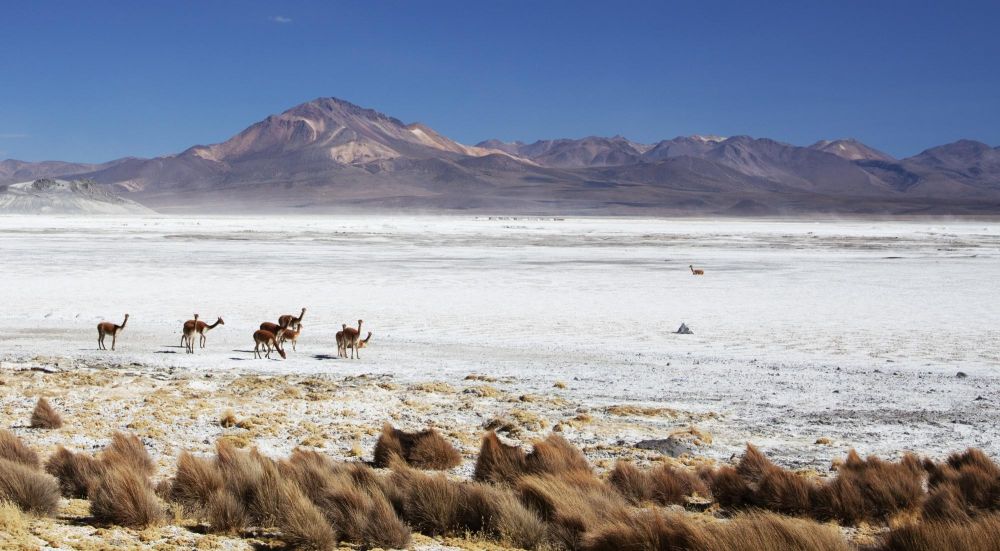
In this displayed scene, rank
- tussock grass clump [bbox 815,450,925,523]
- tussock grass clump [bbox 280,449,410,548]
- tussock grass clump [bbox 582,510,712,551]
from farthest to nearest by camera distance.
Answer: tussock grass clump [bbox 815,450,925,523], tussock grass clump [bbox 280,449,410,548], tussock grass clump [bbox 582,510,712,551]

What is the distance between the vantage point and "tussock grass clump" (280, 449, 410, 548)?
591 centimetres

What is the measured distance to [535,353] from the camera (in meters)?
14.9

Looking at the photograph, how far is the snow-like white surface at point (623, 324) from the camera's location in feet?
36.3

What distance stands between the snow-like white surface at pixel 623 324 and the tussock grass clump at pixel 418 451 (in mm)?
2391

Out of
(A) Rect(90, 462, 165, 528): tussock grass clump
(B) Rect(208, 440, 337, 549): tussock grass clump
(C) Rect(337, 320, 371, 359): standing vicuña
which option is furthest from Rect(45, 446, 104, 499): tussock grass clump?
(C) Rect(337, 320, 371, 359): standing vicuña

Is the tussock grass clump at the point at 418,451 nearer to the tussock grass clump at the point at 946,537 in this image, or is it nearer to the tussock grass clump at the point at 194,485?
the tussock grass clump at the point at 194,485

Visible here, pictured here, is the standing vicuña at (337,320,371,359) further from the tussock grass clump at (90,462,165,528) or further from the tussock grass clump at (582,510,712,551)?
the tussock grass clump at (582,510,712,551)

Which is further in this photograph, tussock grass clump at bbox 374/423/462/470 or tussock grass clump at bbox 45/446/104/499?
tussock grass clump at bbox 374/423/462/470

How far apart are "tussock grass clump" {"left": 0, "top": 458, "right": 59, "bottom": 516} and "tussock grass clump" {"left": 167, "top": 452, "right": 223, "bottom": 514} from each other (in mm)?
751

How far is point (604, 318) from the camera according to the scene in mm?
19234

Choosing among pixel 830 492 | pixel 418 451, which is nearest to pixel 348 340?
pixel 418 451

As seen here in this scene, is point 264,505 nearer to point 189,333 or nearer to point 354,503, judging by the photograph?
point 354,503

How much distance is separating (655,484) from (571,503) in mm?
1155

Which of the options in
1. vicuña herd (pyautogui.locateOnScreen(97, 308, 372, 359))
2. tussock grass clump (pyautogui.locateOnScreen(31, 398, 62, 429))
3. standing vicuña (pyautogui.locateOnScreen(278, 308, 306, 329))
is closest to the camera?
tussock grass clump (pyautogui.locateOnScreen(31, 398, 62, 429))
